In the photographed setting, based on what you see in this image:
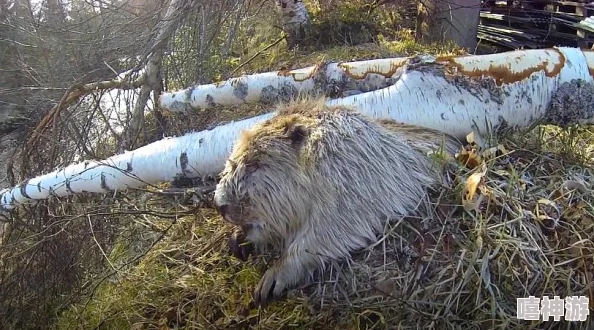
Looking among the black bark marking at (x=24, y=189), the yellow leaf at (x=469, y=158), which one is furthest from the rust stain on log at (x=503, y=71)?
the black bark marking at (x=24, y=189)

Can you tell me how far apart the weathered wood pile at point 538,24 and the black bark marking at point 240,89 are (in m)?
4.54

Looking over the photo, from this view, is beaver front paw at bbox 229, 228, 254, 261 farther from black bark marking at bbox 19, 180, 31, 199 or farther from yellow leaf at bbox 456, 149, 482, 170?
black bark marking at bbox 19, 180, 31, 199

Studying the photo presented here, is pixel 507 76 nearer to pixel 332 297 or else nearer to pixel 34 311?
pixel 332 297

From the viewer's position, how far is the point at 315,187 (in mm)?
2148

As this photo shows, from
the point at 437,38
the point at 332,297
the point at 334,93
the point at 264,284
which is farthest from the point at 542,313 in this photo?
the point at 437,38

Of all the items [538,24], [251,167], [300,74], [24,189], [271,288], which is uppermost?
[300,74]

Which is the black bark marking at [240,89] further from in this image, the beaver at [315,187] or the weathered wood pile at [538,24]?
the weathered wood pile at [538,24]

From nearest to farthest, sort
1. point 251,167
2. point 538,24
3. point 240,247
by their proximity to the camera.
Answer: point 251,167 < point 240,247 < point 538,24

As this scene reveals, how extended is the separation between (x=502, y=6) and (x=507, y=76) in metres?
7.16

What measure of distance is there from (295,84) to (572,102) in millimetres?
1407

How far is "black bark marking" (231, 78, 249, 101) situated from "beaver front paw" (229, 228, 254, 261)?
1.18 m

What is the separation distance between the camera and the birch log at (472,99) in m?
2.64

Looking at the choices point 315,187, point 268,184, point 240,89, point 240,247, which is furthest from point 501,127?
point 240,89

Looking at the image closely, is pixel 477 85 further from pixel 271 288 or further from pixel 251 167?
pixel 271 288
